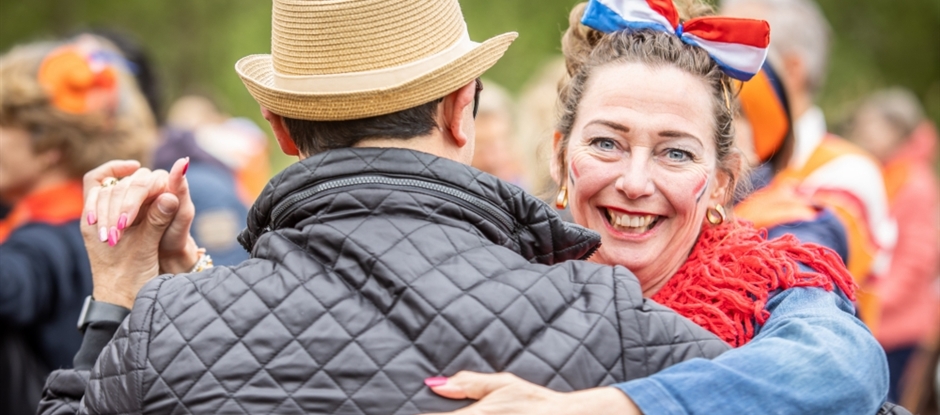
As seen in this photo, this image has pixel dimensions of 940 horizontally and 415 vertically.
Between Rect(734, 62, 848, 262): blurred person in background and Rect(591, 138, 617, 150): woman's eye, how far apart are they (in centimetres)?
85

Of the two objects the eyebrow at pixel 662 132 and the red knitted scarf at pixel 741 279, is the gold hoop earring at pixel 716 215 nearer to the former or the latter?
the red knitted scarf at pixel 741 279

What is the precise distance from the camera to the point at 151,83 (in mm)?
6402

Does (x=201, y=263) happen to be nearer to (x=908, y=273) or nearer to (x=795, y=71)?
(x=795, y=71)

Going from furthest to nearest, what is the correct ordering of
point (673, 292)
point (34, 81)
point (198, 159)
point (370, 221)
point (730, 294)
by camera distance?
point (198, 159)
point (34, 81)
point (673, 292)
point (730, 294)
point (370, 221)

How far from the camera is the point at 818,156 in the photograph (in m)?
4.94

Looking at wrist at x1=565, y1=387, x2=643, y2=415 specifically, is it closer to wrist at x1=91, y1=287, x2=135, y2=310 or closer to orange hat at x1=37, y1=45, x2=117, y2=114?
wrist at x1=91, y1=287, x2=135, y2=310

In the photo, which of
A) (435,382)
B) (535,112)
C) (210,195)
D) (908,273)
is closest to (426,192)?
(435,382)

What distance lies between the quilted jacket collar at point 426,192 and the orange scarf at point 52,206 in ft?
8.27

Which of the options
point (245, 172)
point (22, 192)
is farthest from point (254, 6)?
point (22, 192)

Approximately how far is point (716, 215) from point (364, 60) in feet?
3.85

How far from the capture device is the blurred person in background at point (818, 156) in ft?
15.4

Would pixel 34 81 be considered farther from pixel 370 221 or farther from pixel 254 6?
pixel 254 6

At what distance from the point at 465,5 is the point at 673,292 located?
471 inches

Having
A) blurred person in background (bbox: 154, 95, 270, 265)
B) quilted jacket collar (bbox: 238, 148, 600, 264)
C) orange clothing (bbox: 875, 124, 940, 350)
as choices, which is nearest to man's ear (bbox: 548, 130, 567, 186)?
quilted jacket collar (bbox: 238, 148, 600, 264)
